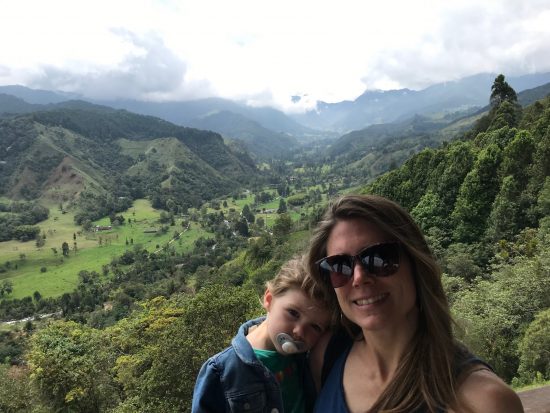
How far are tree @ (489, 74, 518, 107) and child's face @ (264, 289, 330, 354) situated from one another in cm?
4441

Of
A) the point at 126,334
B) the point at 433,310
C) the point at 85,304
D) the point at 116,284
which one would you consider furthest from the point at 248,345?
the point at 116,284

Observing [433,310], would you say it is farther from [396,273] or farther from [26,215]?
[26,215]

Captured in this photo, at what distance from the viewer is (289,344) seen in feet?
8.05

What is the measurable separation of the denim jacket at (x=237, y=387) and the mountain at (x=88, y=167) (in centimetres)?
14664

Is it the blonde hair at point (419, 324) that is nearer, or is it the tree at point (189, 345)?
the blonde hair at point (419, 324)

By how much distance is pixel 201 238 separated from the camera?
335 feet

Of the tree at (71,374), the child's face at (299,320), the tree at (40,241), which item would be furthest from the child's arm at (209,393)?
the tree at (40,241)

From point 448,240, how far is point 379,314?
96.5 feet

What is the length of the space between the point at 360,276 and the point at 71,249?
4522 inches

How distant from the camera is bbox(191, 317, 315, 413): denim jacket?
237 centimetres

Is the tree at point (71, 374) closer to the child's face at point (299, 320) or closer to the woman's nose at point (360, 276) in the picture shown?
the child's face at point (299, 320)

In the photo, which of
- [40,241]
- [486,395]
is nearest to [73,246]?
[40,241]

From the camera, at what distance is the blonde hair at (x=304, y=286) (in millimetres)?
2561

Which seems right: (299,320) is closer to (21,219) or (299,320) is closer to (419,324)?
(419,324)
